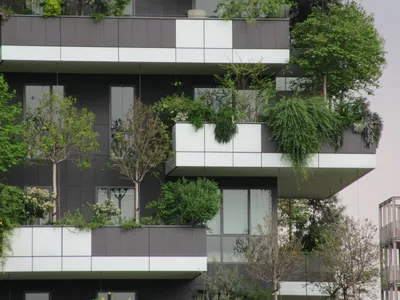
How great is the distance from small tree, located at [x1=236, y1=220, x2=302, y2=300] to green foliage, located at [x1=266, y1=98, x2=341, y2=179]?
2.34 metres

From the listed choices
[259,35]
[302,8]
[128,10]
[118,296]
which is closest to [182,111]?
[259,35]

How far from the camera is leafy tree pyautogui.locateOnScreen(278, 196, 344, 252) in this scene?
59156 mm

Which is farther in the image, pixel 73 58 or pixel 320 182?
pixel 320 182

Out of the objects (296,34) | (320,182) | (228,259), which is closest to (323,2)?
(296,34)

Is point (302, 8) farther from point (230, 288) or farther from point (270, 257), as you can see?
point (230, 288)

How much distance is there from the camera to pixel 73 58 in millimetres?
52781

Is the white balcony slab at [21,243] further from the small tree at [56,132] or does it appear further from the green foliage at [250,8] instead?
the green foliage at [250,8]

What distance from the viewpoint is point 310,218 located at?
64562mm

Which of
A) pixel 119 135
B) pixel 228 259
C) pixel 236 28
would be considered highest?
pixel 236 28

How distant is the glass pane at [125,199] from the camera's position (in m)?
54.4

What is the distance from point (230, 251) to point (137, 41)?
7936 millimetres

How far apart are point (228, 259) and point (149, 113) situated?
18.7ft

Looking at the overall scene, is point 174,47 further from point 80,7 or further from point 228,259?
point 228,259

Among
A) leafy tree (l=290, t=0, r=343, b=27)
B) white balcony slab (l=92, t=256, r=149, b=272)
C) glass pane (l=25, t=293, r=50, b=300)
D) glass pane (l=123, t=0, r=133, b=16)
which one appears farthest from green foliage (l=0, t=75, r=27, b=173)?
leafy tree (l=290, t=0, r=343, b=27)
